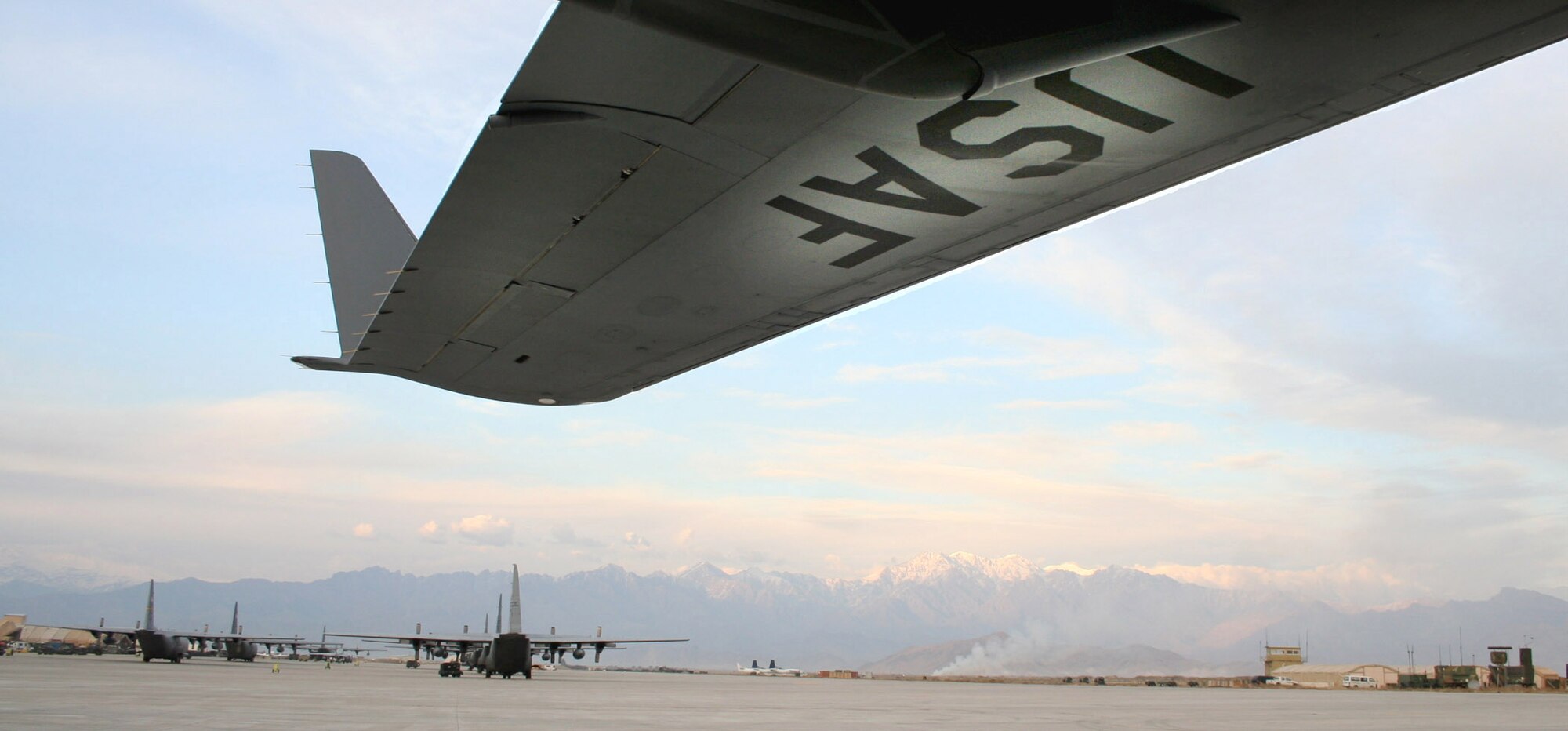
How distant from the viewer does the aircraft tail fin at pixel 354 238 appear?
9172mm

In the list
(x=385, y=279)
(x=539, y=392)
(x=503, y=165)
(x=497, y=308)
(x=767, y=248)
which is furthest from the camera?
(x=539, y=392)

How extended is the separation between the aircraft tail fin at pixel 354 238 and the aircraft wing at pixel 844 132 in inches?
62.0

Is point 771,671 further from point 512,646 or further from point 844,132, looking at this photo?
point 844,132

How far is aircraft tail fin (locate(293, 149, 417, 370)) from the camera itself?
917 centimetres

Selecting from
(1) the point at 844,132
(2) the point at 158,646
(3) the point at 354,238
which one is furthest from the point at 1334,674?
(1) the point at 844,132

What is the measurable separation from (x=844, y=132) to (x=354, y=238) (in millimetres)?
6483

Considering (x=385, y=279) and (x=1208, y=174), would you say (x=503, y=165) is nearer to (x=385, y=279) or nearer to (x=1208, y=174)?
(x=1208, y=174)

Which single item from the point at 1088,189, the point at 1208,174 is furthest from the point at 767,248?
the point at 1208,174

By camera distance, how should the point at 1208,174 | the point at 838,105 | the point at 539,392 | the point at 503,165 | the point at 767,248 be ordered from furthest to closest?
1. the point at 539,392
2. the point at 767,248
3. the point at 1208,174
4. the point at 503,165
5. the point at 838,105

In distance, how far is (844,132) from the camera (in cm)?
477

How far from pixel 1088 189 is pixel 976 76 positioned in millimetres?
2325

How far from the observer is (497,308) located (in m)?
7.60

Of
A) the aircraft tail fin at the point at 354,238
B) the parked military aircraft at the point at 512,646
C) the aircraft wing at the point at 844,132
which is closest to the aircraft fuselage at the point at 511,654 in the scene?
the parked military aircraft at the point at 512,646

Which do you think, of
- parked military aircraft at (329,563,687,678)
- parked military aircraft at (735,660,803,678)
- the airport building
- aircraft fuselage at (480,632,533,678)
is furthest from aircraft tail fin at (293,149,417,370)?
parked military aircraft at (735,660,803,678)
